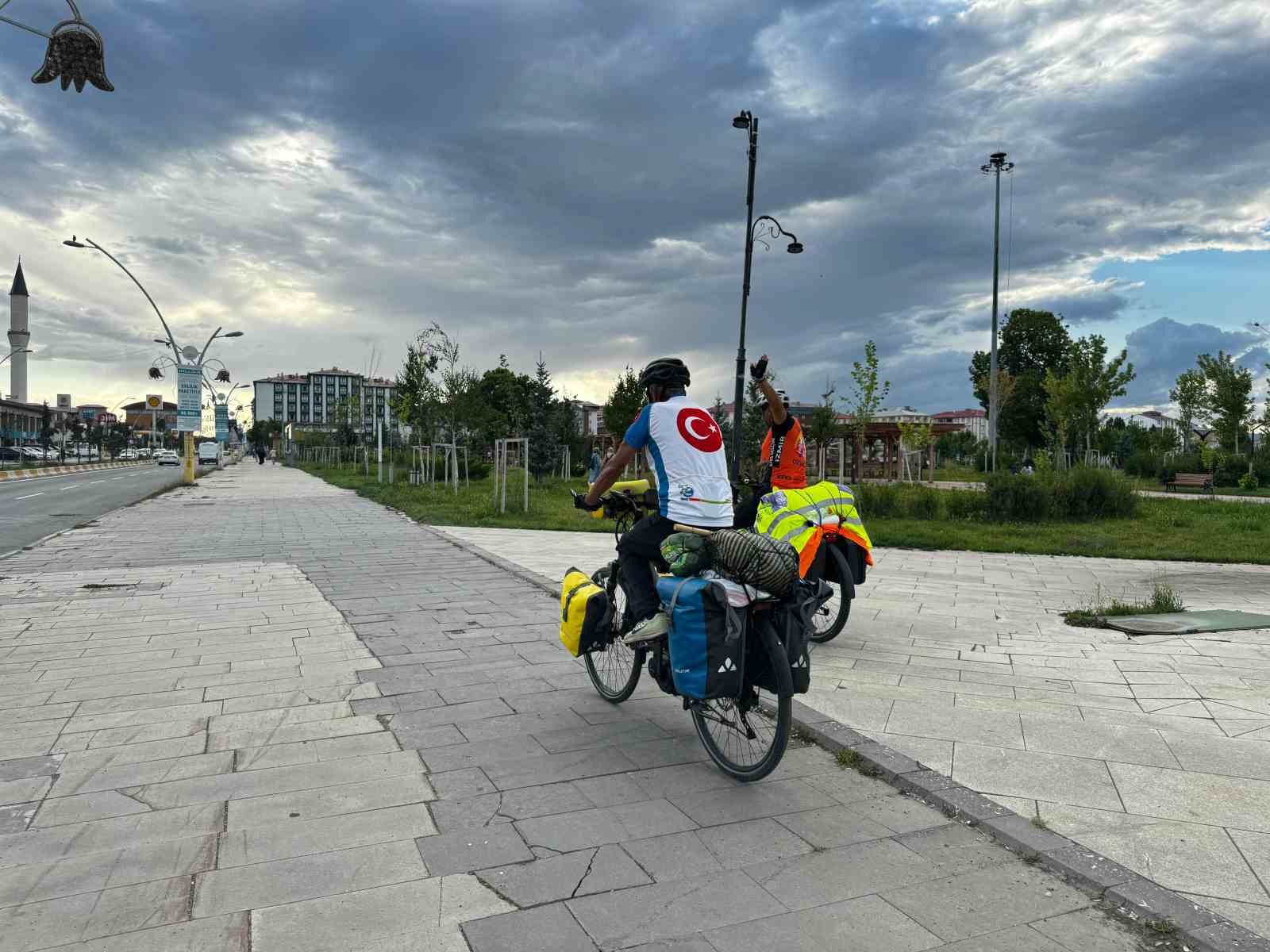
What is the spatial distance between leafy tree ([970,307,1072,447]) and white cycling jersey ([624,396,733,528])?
56.3 meters

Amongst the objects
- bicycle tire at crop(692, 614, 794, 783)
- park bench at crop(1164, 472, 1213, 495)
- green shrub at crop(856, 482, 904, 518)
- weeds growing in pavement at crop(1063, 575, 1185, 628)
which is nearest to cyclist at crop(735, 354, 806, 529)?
bicycle tire at crop(692, 614, 794, 783)

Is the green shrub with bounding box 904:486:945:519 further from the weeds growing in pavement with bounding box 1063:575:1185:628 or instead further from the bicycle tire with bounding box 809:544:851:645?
the bicycle tire with bounding box 809:544:851:645

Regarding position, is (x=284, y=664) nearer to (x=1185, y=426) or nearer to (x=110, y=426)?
(x=1185, y=426)

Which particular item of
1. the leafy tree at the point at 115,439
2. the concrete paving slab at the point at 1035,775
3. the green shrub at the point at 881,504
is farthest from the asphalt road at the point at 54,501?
the leafy tree at the point at 115,439

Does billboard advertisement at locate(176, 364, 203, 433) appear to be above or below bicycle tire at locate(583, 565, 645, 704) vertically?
above

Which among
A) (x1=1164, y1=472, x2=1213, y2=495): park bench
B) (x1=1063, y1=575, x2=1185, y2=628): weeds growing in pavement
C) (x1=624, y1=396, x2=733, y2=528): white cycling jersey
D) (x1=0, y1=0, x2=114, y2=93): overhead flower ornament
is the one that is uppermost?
(x1=0, y1=0, x2=114, y2=93): overhead flower ornament

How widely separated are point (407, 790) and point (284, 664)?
2.44 m

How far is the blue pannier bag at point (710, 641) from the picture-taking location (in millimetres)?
3588

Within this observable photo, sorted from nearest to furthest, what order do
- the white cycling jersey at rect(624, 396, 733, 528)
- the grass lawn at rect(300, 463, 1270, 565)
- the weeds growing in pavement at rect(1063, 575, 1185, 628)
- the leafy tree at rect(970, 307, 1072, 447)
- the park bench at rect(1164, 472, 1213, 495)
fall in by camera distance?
the white cycling jersey at rect(624, 396, 733, 528) → the weeds growing in pavement at rect(1063, 575, 1185, 628) → the grass lawn at rect(300, 463, 1270, 565) → the park bench at rect(1164, 472, 1213, 495) → the leafy tree at rect(970, 307, 1072, 447)

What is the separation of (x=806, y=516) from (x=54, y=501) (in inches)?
933

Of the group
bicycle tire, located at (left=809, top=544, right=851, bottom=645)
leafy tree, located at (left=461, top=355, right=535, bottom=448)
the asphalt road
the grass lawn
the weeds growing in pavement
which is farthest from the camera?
leafy tree, located at (left=461, top=355, right=535, bottom=448)

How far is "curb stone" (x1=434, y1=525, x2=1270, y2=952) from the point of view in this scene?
2582 millimetres

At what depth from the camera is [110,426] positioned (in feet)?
331

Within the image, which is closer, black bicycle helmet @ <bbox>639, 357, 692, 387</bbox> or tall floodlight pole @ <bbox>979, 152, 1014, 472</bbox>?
black bicycle helmet @ <bbox>639, 357, 692, 387</bbox>
